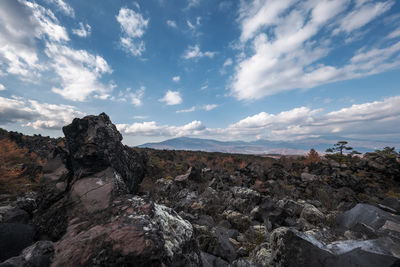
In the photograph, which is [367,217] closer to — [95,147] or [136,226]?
[136,226]

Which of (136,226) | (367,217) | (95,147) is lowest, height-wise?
(367,217)

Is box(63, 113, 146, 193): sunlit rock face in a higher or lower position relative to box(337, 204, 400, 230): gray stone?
higher

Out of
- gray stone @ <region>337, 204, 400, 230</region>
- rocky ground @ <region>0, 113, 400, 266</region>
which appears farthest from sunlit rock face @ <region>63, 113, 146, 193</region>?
gray stone @ <region>337, 204, 400, 230</region>

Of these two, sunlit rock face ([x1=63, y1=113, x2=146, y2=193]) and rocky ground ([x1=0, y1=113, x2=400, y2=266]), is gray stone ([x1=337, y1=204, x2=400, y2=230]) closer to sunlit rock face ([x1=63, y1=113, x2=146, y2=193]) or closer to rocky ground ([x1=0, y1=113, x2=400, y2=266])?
rocky ground ([x1=0, y1=113, x2=400, y2=266])

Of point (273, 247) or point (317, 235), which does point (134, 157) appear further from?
point (317, 235)

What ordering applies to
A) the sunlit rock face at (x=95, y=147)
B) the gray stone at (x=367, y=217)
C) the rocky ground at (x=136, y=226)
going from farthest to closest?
the gray stone at (x=367, y=217) → the sunlit rock face at (x=95, y=147) → the rocky ground at (x=136, y=226)

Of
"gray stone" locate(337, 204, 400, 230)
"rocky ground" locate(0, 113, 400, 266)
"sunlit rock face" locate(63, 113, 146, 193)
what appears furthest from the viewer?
"gray stone" locate(337, 204, 400, 230)

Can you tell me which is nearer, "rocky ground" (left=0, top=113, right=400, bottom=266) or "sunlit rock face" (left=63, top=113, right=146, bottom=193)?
"rocky ground" (left=0, top=113, right=400, bottom=266)

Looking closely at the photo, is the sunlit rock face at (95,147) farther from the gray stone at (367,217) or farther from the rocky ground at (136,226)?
the gray stone at (367,217)

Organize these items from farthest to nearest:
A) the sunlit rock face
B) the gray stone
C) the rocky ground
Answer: the gray stone
the sunlit rock face
the rocky ground

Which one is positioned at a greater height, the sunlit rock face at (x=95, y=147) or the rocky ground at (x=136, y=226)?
the sunlit rock face at (x=95, y=147)

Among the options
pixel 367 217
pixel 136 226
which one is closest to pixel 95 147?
pixel 136 226

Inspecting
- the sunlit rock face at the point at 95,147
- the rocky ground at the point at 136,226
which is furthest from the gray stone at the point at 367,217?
the sunlit rock face at the point at 95,147

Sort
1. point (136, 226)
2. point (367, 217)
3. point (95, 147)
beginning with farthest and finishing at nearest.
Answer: point (367, 217) < point (95, 147) < point (136, 226)
